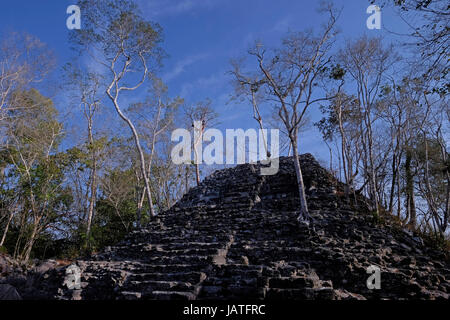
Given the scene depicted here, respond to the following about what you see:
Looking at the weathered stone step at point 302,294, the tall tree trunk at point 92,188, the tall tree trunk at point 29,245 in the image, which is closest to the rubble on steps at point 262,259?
the weathered stone step at point 302,294

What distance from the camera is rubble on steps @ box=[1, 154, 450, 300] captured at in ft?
14.2

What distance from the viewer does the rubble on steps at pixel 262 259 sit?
14.2 ft

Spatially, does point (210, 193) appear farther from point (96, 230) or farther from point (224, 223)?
point (96, 230)

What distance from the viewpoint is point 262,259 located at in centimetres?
554

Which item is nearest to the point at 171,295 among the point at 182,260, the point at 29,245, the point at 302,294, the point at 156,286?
the point at 156,286

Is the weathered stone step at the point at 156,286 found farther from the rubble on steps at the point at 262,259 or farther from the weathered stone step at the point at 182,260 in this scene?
the weathered stone step at the point at 182,260

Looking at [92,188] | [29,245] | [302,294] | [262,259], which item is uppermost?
[92,188]

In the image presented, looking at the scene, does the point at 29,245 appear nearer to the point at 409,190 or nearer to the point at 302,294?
the point at 302,294

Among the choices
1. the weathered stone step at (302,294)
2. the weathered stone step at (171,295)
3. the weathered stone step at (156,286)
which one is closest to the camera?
the weathered stone step at (302,294)

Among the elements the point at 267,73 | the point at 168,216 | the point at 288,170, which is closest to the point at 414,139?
the point at 288,170

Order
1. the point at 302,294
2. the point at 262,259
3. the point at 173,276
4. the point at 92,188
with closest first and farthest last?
the point at 302,294 → the point at 173,276 → the point at 262,259 → the point at 92,188

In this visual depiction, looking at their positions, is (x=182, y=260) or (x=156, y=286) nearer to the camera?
(x=156, y=286)

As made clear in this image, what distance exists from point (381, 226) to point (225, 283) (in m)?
4.24

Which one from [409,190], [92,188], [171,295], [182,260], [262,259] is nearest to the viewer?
[171,295]
